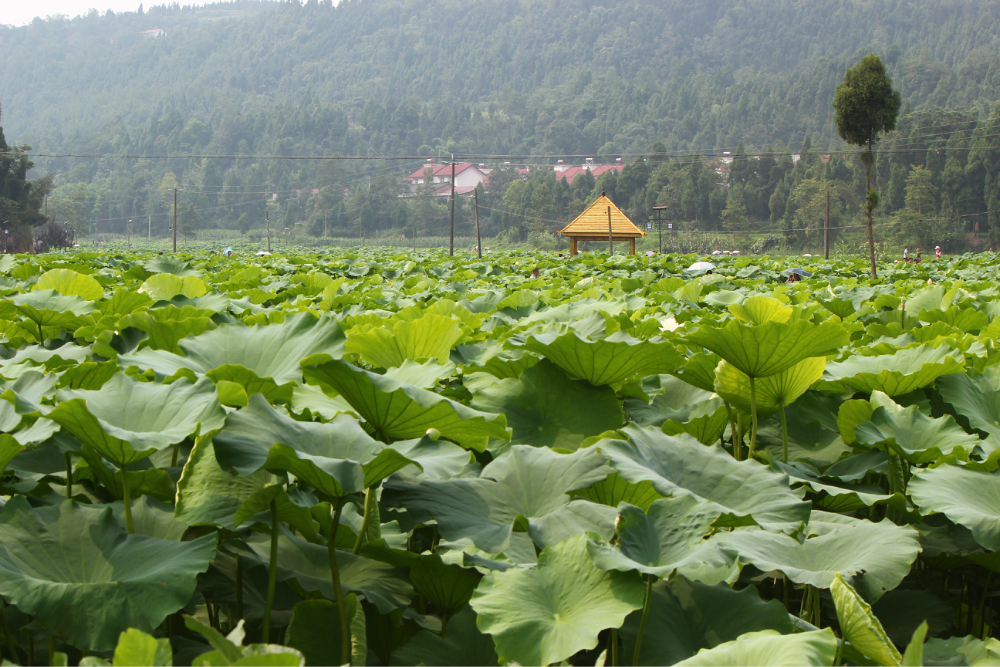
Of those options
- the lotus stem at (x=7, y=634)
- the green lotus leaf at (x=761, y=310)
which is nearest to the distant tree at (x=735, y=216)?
the green lotus leaf at (x=761, y=310)

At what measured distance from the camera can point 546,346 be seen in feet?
4.14

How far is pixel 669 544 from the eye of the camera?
34.2 inches

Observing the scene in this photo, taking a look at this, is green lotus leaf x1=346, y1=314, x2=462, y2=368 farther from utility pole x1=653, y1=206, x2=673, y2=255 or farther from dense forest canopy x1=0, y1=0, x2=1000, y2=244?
dense forest canopy x1=0, y1=0, x2=1000, y2=244

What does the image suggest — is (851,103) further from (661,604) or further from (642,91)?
(642,91)

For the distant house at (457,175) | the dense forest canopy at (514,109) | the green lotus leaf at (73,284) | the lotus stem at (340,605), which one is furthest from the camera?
the distant house at (457,175)

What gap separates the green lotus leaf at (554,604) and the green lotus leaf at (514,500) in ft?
0.14

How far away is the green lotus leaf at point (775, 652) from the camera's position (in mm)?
675

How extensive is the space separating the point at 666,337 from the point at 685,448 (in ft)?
2.81

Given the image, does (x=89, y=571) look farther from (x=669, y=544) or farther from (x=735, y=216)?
(x=735, y=216)

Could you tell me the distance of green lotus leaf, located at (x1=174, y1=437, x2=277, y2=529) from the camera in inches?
32.7

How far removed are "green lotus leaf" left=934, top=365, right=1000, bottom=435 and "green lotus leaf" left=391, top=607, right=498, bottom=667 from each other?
106cm

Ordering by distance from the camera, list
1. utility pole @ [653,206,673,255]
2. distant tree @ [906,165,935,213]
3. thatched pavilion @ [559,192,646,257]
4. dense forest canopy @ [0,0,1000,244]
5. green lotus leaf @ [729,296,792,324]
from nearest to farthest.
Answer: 1. green lotus leaf @ [729,296,792,324]
2. thatched pavilion @ [559,192,646,257]
3. utility pole @ [653,206,673,255]
4. distant tree @ [906,165,935,213]
5. dense forest canopy @ [0,0,1000,244]

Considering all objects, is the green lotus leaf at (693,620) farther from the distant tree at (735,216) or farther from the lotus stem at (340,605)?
the distant tree at (735,216)

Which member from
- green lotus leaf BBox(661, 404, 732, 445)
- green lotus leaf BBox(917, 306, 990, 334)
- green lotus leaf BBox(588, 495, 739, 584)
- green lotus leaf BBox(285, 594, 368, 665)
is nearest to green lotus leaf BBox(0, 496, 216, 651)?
green lotus leaf BBox(285, 594, 368, 665)
